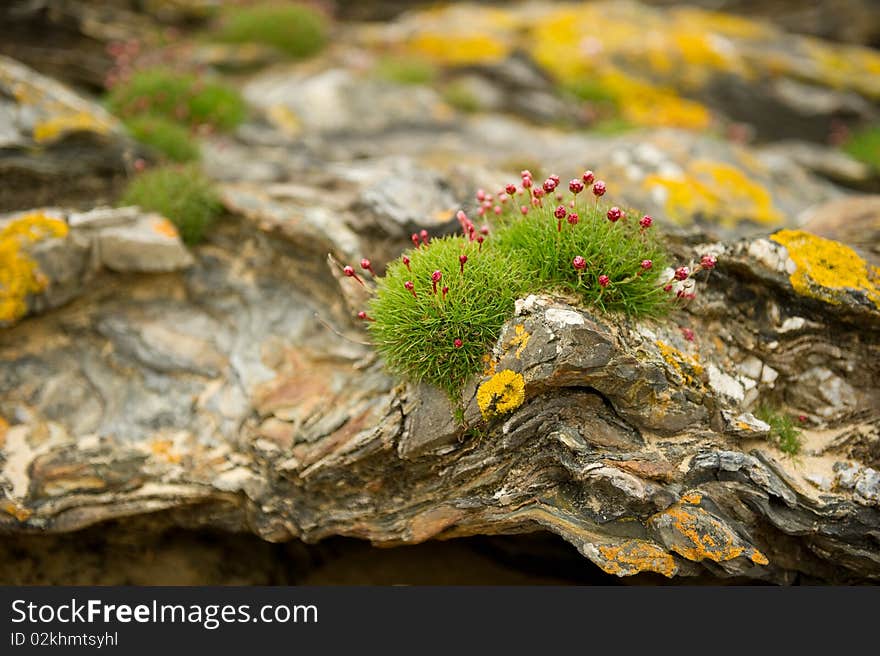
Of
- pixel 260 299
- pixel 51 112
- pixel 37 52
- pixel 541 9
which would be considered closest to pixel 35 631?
pixel 260 299

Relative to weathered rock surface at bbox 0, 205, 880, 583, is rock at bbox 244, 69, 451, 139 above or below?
above

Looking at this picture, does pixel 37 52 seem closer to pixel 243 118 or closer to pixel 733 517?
pixel 243 118

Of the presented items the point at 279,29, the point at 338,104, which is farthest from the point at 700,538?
the point at 279,29

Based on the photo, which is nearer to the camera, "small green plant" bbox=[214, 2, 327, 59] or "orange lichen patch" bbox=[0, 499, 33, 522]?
"orange lichen patch" bbox=[0, 499, 33, 522]

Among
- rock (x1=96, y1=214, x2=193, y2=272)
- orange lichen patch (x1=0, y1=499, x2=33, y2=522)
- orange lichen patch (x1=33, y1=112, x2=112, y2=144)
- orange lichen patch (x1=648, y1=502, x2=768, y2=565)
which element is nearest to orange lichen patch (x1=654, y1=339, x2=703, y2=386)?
orange lichen patch (x1=648, y1=502, x2=768, y2=565)

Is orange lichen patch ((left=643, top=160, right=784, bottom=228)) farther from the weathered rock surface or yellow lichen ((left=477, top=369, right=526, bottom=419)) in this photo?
yellow lichen ((left=477, top=369, right=526, bottom=419))

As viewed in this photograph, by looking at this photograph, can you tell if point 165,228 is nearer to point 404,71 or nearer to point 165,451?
point 165,451

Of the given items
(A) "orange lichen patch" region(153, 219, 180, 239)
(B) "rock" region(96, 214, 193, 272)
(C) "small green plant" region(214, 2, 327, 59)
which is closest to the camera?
(B) "rock" region(96, 214, 193, 272)
